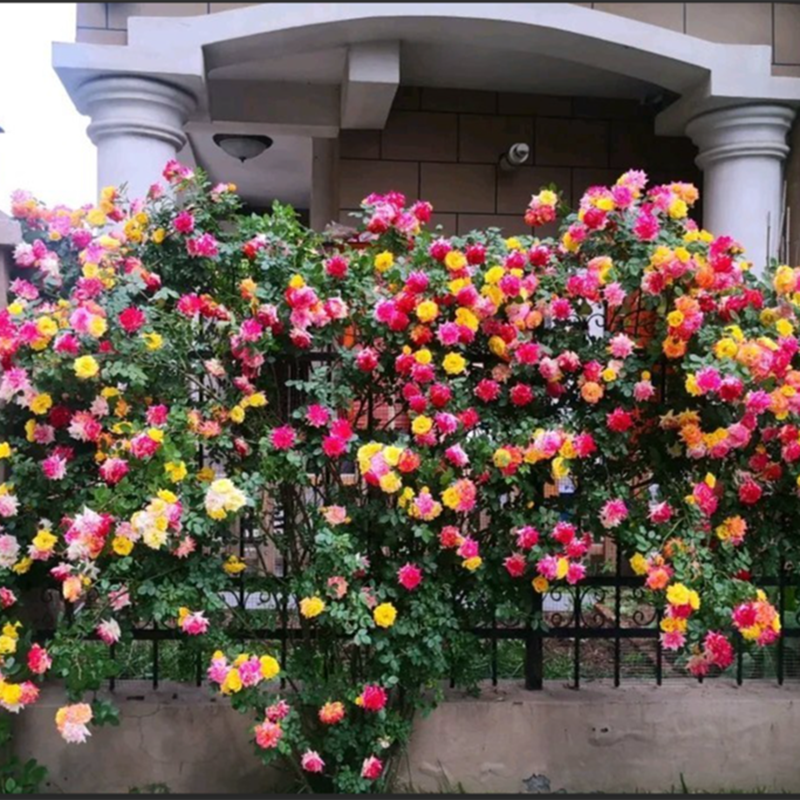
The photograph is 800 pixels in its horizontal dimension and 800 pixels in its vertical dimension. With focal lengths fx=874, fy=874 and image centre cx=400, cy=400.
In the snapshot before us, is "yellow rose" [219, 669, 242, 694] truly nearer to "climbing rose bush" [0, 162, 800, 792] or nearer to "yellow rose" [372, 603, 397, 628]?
"climbing rose bush" [0, 162, 800, 792]

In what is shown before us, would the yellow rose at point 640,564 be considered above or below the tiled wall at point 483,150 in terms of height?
below

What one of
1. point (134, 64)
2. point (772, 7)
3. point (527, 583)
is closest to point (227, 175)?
point (134, 64)

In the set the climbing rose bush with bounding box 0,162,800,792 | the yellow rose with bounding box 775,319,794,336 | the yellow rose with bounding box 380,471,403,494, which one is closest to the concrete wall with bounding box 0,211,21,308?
the climbing rose bush with bounding box 0,162,800,792

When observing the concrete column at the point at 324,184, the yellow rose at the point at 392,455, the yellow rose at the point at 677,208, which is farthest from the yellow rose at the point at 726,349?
the concrete column at the point at 324,184

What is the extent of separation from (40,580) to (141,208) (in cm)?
134

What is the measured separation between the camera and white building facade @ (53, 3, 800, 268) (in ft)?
16.0

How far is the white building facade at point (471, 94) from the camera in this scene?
4887 millimetres

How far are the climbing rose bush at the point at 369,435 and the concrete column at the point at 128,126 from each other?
1.92 m

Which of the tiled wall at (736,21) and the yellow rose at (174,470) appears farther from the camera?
the tiled wall at (736,21)

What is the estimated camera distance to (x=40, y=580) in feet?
10.0

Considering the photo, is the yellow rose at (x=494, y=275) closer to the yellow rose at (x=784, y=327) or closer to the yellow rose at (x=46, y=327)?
the yellow rose at (x=784, y=327)

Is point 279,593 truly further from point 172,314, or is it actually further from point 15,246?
point 15,246

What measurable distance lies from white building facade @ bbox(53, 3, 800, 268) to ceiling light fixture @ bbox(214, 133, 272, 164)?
22 centimetres

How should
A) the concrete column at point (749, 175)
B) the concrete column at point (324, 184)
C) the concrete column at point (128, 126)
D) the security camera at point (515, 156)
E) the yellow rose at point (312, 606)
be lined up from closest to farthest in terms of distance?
1. the yellow rose at point (312, 606)
2. the concrete column at point (128, 126)
3. the concrete column at point (749, 175)
4. the security camera at point (515, 156)
5. the concrete column at point (324, 184)
